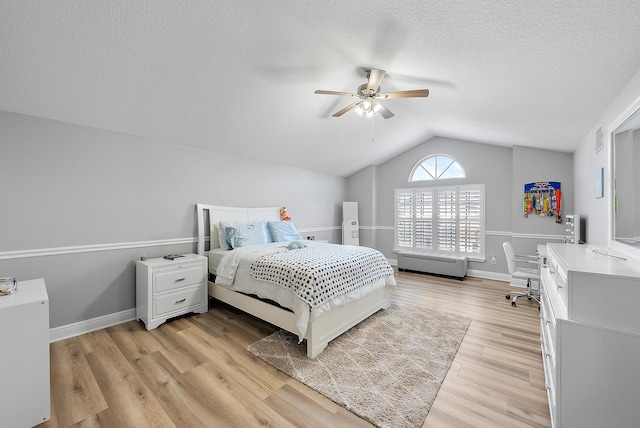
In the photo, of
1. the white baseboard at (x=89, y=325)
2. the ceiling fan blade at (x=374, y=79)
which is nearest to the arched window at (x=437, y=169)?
the ceiling fan blade at (x=374, y=79)

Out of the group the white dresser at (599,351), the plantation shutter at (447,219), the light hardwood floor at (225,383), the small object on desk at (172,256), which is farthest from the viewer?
the plantation shutter at (447,219)

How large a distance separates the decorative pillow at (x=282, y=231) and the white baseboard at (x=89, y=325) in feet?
6.68

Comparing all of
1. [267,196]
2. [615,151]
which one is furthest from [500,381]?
[267,196]

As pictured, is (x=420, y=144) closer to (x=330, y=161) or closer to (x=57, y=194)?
(x=330, y=161)

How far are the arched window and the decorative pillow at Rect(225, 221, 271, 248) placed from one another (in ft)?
12.0

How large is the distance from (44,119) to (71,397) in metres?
2.58

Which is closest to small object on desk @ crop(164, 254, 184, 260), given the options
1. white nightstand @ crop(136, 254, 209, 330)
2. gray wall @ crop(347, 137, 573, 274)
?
white nightstand @ crop(136, 254, 209, 330)

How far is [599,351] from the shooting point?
134 cm

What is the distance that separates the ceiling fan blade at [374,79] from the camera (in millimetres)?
2386

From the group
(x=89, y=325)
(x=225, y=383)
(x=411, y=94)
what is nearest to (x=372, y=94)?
(x=411, y=94)

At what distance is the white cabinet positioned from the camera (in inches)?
61.2

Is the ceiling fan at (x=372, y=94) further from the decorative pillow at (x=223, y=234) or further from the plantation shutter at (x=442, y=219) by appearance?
the plantation shutter at (x=442, y=219)

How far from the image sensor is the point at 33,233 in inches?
101

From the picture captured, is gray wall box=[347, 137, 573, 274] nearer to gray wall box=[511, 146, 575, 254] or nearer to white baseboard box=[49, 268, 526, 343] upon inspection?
gray wall box=[511, 146, 575, 254]
